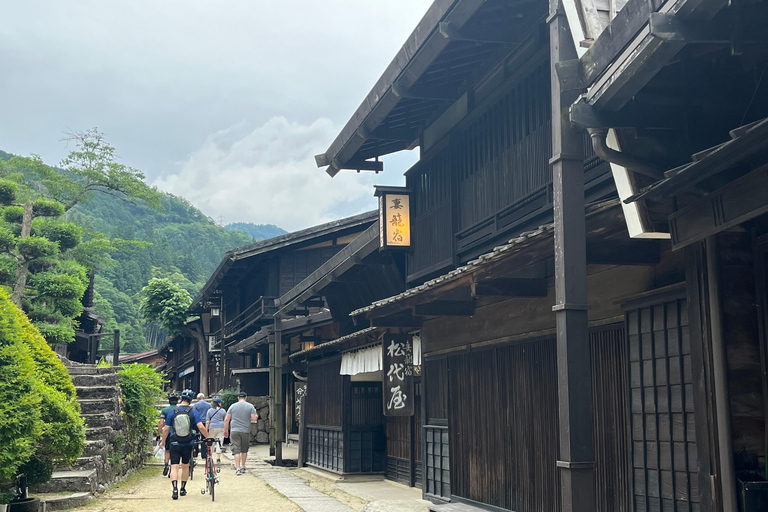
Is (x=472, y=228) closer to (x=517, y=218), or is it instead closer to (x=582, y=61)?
(x=517, y=218)

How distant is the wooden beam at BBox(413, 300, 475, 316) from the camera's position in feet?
38.1

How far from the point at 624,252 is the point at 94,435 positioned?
12495 millimetres

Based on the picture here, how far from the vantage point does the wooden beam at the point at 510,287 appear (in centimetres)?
959

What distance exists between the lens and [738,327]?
20.7 feet

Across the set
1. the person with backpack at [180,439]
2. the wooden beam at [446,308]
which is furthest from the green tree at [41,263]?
the wooden beam at [446,308]

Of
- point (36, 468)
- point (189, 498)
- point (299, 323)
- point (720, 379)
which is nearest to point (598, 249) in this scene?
point (720, 379)

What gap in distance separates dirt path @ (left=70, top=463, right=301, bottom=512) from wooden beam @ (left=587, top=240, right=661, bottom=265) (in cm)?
870

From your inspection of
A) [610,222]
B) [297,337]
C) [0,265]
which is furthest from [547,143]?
[0,265]

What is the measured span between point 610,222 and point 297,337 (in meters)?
22.2

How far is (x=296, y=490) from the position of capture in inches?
671

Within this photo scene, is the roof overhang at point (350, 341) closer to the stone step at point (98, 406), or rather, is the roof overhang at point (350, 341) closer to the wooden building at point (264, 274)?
the wooden building at point (264, 274)

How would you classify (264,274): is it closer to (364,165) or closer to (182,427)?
(364,165)

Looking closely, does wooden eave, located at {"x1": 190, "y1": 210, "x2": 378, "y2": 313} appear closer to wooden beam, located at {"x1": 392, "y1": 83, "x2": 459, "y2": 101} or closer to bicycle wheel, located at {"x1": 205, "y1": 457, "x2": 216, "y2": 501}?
bicycle wheel, located at {"x1": 205, "y1": 457, "x2": 216, "y2": 501}

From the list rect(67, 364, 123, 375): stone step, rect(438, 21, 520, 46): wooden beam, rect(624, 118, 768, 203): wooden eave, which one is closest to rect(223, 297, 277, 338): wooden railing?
rect(67, 364, 123, 375): stone step
